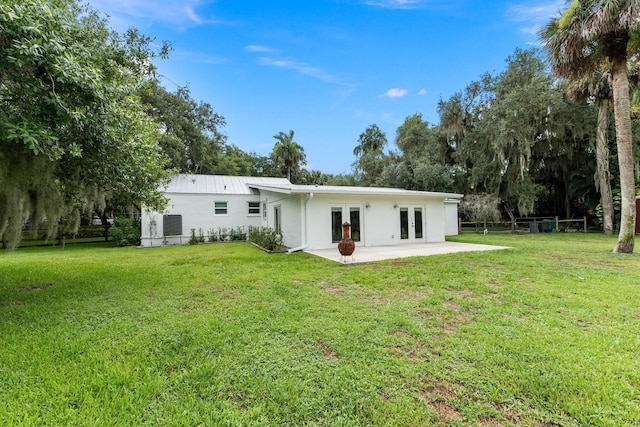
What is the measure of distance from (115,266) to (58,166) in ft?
13.9

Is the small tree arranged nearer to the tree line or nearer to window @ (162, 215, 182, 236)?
the tree line

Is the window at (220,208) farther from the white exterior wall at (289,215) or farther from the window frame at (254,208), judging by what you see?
the white exterior wall at (289,215)

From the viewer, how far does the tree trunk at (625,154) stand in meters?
8.40

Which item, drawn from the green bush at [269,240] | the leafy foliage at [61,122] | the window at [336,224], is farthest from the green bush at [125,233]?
the window at [336,224]

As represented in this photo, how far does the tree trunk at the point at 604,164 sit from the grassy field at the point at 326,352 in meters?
12.7

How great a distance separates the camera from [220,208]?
50.9 ft

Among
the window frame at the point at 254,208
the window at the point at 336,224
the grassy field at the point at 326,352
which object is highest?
the window frame at the point at 254,208

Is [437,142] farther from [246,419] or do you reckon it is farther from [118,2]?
[246,419]

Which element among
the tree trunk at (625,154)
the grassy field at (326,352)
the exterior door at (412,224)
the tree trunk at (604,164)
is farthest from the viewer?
the tree trunk at (604,164)

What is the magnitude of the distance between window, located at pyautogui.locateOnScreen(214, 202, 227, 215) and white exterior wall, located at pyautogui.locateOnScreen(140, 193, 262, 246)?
6.1 inches

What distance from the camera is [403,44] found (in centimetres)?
1301

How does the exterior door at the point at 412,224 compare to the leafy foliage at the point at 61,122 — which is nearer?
the leafy foliage at the point at 61,122

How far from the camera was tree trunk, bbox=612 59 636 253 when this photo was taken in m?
8.40

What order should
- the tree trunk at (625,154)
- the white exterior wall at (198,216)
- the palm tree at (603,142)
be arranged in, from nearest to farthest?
the tree trunk at (625,154), the palm tree at (603,142), the white exterior wall at (198,216)
